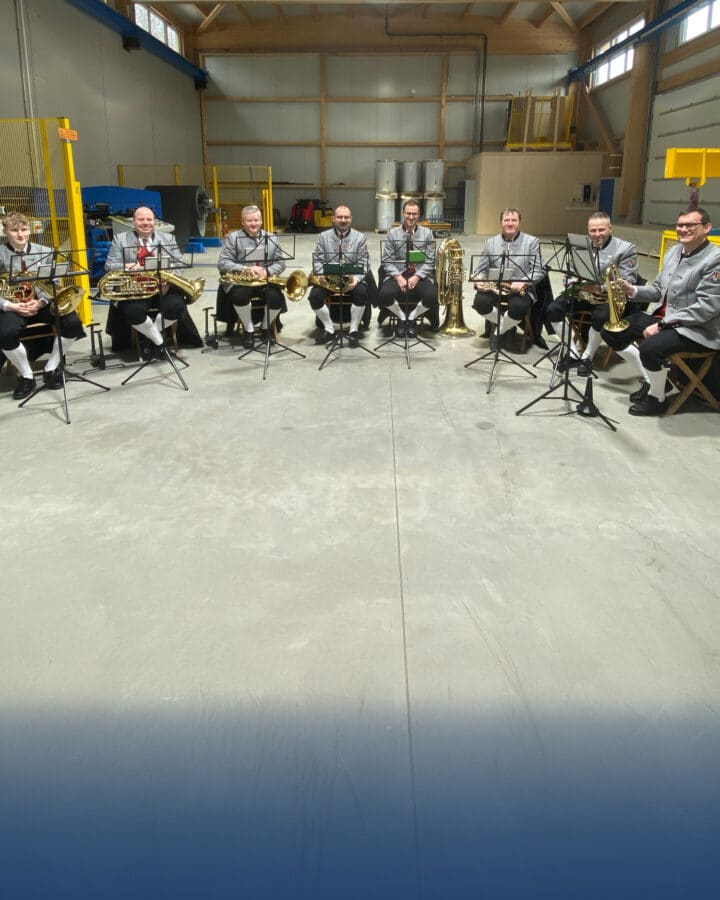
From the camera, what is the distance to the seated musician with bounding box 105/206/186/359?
568 cm

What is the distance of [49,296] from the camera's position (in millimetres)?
5277

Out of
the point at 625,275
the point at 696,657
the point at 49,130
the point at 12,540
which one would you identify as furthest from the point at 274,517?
the point at 49,130

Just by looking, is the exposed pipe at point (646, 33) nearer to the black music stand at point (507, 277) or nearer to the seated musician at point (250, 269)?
the black music stand at point (507, 277)

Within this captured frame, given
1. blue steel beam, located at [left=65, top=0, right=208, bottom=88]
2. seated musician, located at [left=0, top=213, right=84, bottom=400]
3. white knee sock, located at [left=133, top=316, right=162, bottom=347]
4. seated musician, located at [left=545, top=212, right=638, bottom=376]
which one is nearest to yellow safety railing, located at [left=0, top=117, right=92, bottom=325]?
white knee sock, located at [left=133, top=316, right=162, bottom=347]

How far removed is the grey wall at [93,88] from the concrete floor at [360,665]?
31.1 feet

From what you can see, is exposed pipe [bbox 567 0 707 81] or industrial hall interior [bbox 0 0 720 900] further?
exposed pipe [bbox 567 0 707 81]

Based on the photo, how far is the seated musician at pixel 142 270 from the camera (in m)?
5.68

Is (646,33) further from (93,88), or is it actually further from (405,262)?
(405,262)

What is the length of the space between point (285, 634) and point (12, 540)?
145 cm

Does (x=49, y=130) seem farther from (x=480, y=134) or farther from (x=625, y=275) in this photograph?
(x=480, y=134)

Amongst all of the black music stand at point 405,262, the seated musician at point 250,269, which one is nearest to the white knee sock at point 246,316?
the seated musician at point 250,269

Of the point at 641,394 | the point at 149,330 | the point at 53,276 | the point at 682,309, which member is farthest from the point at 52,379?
the point at 682,309

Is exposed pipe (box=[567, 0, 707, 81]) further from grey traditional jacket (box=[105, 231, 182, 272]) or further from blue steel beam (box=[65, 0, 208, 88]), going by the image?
grey traditional jacket (box=[105, 231, 182, 272])

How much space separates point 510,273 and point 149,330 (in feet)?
10.5
